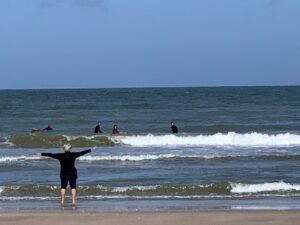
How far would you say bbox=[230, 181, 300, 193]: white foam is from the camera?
1783cm

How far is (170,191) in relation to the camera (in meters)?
18.1

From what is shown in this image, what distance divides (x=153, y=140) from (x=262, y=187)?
637 inches

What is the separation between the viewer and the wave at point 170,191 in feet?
57.6

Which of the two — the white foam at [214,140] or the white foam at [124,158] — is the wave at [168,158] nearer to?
the white foam at [124,158]

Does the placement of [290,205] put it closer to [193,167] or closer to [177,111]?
[193,167]

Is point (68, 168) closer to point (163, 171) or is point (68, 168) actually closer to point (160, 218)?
point (160, 218)

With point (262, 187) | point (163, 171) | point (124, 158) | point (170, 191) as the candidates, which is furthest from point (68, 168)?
point (124, 158)

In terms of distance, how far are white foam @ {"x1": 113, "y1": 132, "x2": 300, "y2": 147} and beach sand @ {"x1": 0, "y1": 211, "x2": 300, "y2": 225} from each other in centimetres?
1821

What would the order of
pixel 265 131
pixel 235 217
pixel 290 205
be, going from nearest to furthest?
1. pixel 235 217
2. pixel 290 205
3. pixel 265 131

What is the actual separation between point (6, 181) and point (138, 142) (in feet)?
45.9

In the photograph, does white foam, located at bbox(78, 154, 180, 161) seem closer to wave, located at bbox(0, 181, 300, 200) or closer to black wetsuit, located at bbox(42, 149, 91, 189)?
wave, located at bbox(0, 181, 300, 200)

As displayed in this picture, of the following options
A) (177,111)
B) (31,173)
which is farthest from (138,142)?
(177,111)

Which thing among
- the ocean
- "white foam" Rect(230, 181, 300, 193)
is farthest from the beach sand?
"white foam" Rect(230, 181, 300, 193)

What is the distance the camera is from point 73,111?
194ft
